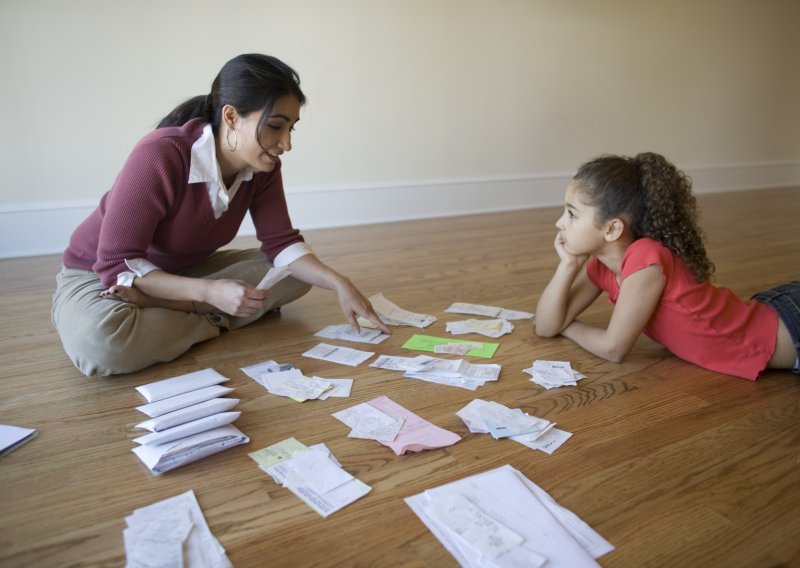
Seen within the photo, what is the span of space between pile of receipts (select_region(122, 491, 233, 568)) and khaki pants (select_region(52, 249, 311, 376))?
0.71m

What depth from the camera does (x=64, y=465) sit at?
133cm

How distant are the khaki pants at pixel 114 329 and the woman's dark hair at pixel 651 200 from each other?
1.39 metres

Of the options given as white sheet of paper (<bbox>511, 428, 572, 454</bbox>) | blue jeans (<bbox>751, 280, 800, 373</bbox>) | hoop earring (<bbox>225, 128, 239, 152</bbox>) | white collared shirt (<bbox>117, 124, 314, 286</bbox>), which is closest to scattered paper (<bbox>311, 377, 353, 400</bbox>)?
white sheet of paper (<bbox>511, 428, 572, 454</bbox>)

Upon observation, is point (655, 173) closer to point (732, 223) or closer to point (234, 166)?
point (234, 166)

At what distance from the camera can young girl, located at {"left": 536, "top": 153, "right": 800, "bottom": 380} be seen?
1.71 m

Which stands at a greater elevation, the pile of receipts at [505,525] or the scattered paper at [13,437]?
the scattered paper at [13,437]

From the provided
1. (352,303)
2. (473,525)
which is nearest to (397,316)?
(352,303)

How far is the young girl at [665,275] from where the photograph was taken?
1.71m

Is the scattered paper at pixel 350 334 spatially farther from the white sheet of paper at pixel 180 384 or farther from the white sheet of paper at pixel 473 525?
the white sheet of paper at pixel 473 525

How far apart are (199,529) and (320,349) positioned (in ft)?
3.10

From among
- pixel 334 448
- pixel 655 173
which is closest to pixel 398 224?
Result: pixel 655 173

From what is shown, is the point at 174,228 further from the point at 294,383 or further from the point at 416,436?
the point at 416,436

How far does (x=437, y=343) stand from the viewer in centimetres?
206

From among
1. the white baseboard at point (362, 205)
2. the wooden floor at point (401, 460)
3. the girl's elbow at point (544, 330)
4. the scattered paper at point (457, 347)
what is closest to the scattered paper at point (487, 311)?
the wooden floor at point (401, 460)
